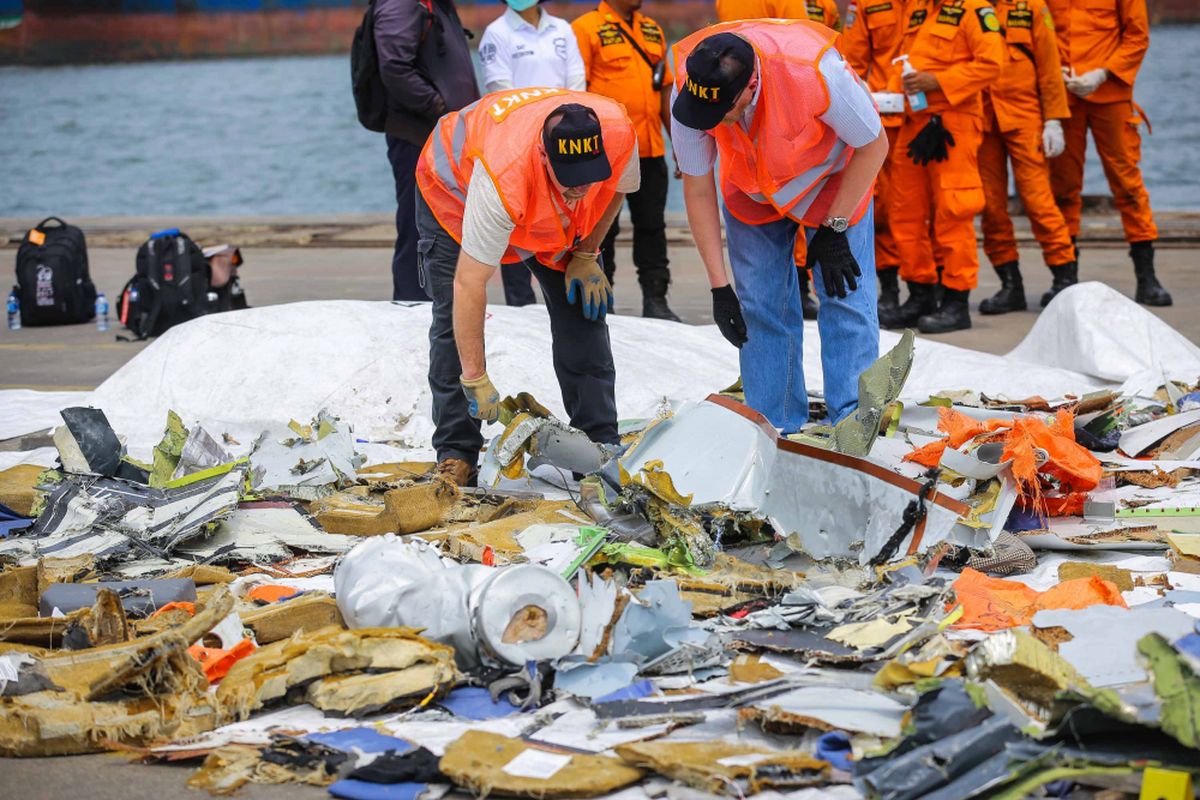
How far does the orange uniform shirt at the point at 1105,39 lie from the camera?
24.5 feet

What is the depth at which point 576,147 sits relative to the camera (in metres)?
3.52

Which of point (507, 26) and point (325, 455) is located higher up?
point (507, 26)

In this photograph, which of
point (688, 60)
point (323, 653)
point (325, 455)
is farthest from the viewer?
point (325, 455)

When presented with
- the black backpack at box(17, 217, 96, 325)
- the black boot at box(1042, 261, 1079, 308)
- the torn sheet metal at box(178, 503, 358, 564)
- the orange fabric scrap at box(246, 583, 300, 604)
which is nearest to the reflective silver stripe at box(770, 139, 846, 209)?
the torn sheet metal at box(178, 503, 358, 564)

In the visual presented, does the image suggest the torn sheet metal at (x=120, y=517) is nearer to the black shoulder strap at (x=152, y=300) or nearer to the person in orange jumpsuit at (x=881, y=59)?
the black shoulder strap at (x=152, y=300)

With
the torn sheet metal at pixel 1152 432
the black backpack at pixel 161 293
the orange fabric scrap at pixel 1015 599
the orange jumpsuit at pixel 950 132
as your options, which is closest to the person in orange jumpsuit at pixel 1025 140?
the orange jumpsuit at pixel 950 132

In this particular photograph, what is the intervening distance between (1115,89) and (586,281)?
474 centimetres

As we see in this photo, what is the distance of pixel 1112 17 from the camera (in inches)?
299

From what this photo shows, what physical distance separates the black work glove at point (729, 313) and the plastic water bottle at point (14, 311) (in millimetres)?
5610

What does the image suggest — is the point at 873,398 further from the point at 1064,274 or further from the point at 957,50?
the point at 1064,274

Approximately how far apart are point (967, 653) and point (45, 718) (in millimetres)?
1756

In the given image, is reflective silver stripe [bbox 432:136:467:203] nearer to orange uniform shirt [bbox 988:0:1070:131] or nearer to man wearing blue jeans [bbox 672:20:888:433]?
man wearing blue jeans [bbox 672:20:888:433]

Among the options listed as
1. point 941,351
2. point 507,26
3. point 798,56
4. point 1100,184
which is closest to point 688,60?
point 798,56

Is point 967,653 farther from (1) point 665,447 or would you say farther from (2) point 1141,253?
(2) point 1141,253
